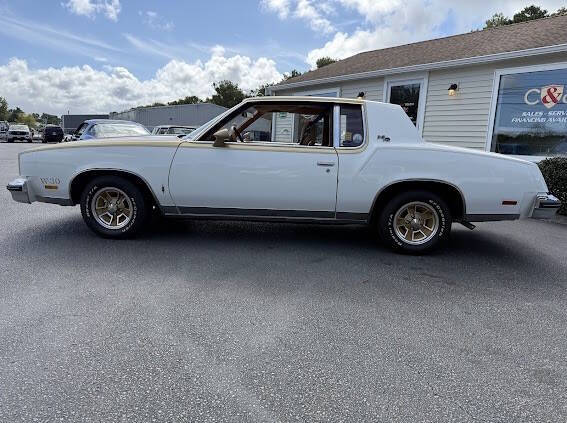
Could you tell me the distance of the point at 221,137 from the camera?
174 inches

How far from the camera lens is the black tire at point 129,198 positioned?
15.4 ft

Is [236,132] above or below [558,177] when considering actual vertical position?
above

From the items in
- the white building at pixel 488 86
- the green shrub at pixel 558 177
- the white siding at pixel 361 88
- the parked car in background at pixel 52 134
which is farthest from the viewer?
the parked car in background at pixel 52 134

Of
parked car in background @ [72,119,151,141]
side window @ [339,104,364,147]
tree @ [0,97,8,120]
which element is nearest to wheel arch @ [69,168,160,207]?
side window @ [339,104,364,147]

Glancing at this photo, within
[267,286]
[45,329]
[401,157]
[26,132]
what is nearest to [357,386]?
[267,286]

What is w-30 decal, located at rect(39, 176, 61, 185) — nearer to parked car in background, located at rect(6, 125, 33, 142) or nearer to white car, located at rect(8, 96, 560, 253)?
white car, located at rect(8, 96, 560, 253)

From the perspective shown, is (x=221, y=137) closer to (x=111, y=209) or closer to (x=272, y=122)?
(x=272, y=122)

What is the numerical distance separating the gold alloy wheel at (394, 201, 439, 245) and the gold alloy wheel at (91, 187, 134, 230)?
3094 mm

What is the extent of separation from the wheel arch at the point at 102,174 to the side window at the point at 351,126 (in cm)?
223

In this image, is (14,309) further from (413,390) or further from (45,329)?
(413,390)

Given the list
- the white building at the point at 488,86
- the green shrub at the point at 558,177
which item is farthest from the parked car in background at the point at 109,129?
the green shrub at the point at 558,177

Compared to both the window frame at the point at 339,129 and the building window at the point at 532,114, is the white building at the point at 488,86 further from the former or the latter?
the window frame at the point at 339,129

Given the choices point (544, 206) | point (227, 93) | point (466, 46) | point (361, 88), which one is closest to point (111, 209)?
point (544, 206)

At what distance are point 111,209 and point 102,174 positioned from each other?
1.38 ft
